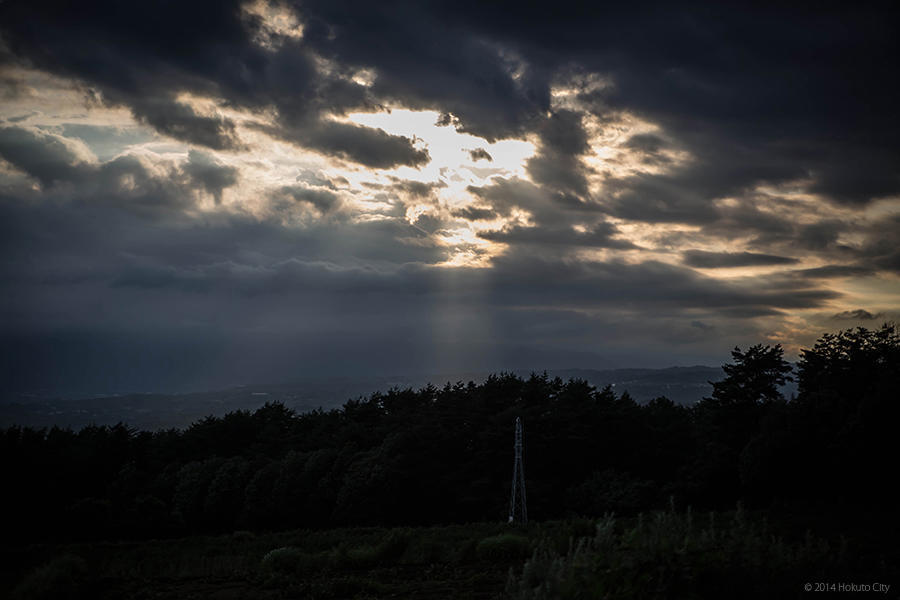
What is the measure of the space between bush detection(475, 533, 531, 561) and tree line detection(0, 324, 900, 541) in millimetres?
24853

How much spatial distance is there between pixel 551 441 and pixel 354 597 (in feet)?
141

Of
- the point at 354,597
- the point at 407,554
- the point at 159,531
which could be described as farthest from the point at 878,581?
the point at 159,531

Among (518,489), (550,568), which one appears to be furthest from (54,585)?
(518,489)

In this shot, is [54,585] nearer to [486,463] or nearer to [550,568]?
[550,568]

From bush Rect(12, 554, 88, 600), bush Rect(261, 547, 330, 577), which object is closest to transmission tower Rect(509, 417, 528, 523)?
bush Rect(261, 547, 330, 577)

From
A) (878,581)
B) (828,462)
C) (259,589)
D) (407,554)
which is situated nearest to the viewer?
(878,581)

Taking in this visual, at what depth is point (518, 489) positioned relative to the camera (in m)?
48.5

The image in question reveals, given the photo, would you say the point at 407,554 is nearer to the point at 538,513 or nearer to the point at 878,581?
the point at 878,581

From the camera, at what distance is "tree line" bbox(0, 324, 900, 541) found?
35656 millimetres

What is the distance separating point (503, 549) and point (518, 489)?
118ft

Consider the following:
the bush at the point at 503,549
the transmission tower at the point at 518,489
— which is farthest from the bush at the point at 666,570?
the transmission tower at the point at 518,489

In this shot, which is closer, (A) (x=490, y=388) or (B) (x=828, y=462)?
(B) (x=828, y=462)

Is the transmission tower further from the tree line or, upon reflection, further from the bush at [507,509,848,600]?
the bush at [507,509,848,600]

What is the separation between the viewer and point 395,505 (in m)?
49.8
